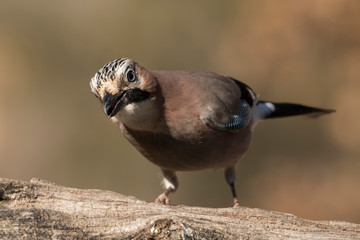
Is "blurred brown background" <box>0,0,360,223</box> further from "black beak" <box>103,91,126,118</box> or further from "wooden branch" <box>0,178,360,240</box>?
"wooden branch" <box>0,178,360,240</box>

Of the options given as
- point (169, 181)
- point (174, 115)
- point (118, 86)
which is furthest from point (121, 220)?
point (169, 181)

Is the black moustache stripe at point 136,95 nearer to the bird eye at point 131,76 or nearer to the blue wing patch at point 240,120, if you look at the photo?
the bird eye at point 131,76

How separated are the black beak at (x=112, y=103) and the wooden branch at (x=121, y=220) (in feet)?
2.38

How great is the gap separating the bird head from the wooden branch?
33.1 inches

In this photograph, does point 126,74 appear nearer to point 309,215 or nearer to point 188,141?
point 188,141

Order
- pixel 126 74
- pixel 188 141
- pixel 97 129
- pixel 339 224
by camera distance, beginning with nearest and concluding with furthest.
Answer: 1. pixel 339 224
2. pixel 126 74
3. pixel 188 141
4. pixel 97 129

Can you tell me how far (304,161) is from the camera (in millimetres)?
10445

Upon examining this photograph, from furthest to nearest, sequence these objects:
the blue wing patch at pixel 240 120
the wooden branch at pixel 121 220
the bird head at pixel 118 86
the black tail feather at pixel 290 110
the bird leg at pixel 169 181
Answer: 1. the black tail feather at pixel 290 110
2. the bird leg at pixel 169 181
3. the blue wing patch at pixel 240 120
4. the bird head at pixel 118 86
5. the wooden branch at pixel 121 220

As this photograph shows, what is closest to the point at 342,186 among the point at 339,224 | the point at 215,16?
the point at 215,16

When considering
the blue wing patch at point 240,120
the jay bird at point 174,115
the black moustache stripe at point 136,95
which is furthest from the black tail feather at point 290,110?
the black moustache stripe at point 136,95

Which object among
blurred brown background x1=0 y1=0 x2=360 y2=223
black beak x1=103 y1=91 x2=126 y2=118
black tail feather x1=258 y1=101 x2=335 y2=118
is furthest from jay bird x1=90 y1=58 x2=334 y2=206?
blurred brown background x1=0 y1=0 x2=360 y2=223

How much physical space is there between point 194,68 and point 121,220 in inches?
232

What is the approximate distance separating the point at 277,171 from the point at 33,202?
682 cm

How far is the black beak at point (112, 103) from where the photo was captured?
4.81 m
